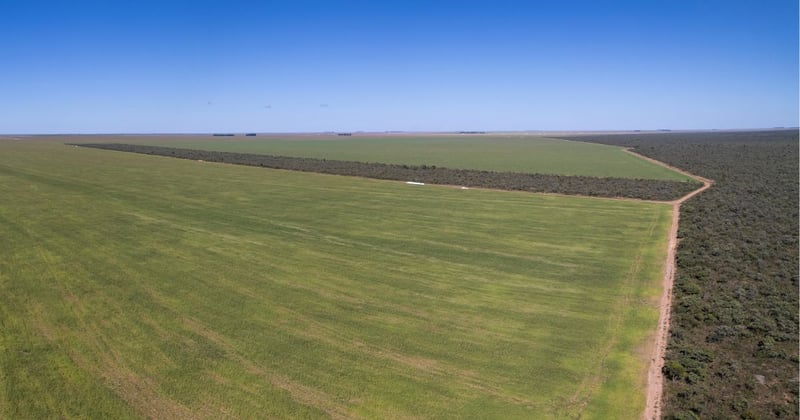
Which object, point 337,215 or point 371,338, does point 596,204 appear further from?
point 371,338

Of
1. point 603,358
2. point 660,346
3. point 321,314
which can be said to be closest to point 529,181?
point 660,346

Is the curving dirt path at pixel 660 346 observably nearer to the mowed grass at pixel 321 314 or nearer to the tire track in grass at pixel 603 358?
the mowed grass at pixel 321 314

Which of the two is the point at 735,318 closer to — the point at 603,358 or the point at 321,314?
the point at 603,358

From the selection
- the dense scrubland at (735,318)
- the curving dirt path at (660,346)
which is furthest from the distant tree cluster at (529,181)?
the curving dirt path at (660,346)

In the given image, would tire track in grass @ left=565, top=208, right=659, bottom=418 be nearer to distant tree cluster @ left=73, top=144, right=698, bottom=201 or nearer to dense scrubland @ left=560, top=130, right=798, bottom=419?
dense scrubland @ left=560, top=130, right=798, bottom=419

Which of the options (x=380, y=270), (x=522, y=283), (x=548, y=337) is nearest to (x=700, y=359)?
(x=548, y=337)

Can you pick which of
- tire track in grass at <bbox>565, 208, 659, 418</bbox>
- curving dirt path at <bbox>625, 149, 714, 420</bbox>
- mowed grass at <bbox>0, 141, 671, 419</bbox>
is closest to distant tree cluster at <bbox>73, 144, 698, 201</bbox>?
mowed grass at <bbox>0, 141, 671, 419</bbox>

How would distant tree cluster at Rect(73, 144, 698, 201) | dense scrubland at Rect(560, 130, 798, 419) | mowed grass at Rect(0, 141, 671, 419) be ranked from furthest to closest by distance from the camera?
distant tree cluster at Rect(73, 144, 698, 201) → dense scrubland at Rect(560, 130, 798, 419) → mowed grass at Rect(0, 141, 671, 419)
